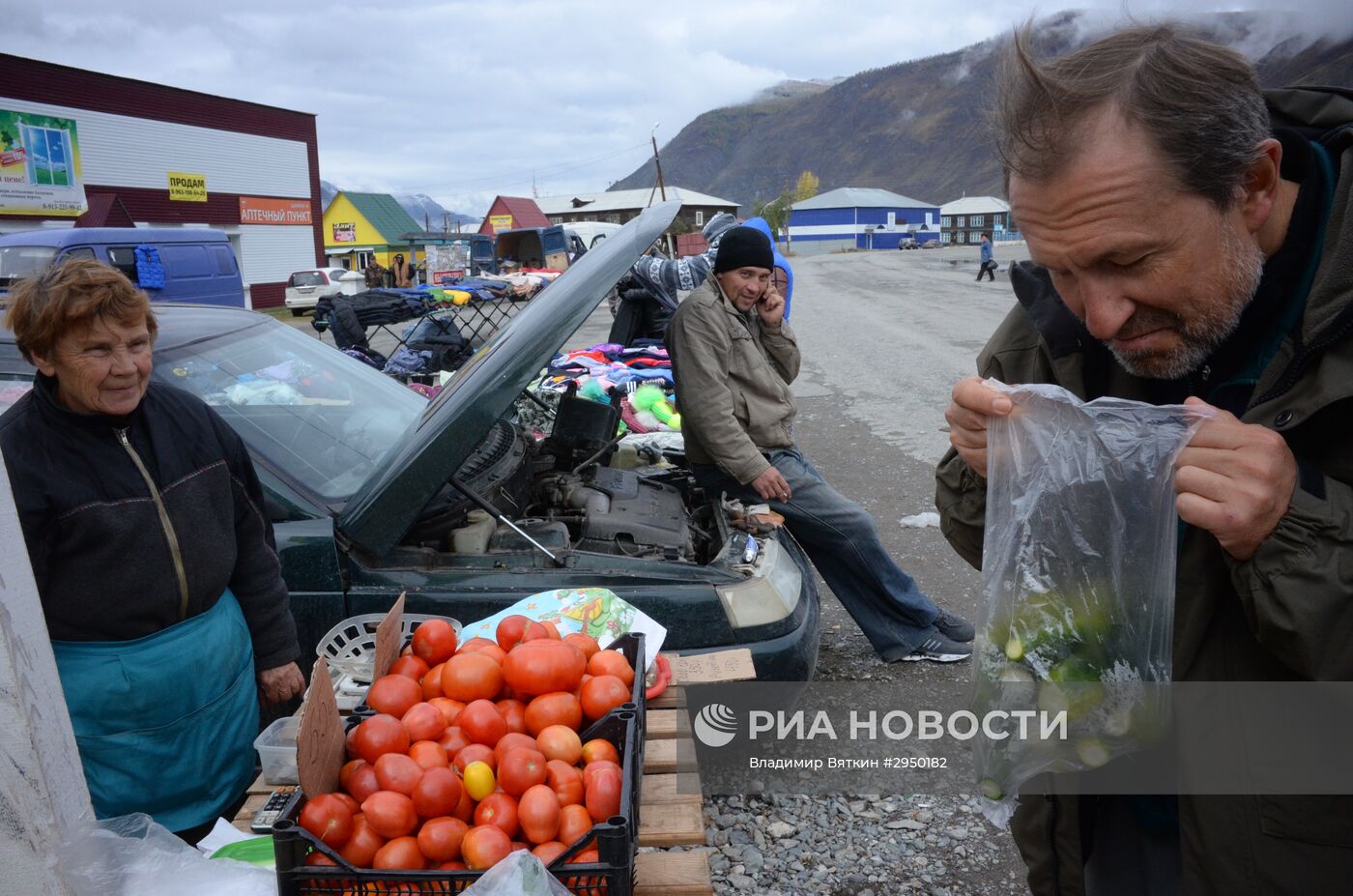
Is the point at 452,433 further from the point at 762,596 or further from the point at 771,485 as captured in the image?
the point at 771,485

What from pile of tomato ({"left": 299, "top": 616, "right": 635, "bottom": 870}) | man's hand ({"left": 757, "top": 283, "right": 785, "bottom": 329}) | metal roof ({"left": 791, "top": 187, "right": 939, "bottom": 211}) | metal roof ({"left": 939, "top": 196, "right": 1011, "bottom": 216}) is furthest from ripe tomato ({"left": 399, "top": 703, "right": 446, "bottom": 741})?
metal roof ({"left": 791, "top": 187, "right": 939, "bottom": 211})

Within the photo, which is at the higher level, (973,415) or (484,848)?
(973,415)

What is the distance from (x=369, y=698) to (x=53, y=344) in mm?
1284

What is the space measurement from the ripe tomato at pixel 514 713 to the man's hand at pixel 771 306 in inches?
112

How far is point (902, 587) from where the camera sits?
4.15m

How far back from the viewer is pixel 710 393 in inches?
157

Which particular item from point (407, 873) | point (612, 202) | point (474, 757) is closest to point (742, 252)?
point (474, 757)

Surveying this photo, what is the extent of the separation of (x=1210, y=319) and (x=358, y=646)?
2.41m

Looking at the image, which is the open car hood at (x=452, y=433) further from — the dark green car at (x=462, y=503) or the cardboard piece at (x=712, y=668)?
the cardboard piece at (x=712, y=668)

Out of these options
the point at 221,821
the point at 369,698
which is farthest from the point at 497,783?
the point at 221,821

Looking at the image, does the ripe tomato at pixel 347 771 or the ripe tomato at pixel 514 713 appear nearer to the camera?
the ripe tomato at pixel 347 771

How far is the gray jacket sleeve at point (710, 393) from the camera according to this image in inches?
155

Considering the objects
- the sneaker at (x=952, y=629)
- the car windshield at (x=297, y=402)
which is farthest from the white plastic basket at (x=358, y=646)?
the sneaker at (x=952, y=629)

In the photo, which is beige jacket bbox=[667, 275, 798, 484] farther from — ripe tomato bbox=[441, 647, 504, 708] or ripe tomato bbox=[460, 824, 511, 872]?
ripe tomato bbox=[460, 824, 511, 872]
